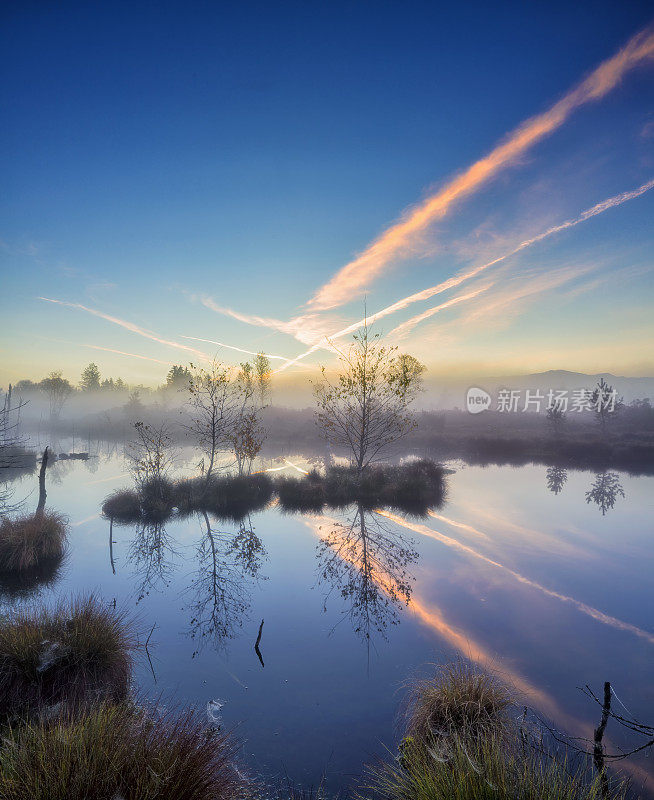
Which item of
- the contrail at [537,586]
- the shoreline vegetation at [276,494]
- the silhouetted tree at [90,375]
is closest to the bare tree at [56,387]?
the silhouetted tree at [90,375]

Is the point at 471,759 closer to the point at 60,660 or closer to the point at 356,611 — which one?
the point at 60,660

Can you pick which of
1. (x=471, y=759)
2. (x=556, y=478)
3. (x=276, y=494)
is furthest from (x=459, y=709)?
(x=556, y=478)

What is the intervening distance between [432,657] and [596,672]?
3082mm

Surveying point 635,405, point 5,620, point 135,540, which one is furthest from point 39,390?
point 635,405

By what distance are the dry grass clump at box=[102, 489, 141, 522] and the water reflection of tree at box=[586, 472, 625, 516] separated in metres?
23.2

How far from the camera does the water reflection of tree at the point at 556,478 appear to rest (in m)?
27.4

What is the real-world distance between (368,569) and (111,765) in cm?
1056

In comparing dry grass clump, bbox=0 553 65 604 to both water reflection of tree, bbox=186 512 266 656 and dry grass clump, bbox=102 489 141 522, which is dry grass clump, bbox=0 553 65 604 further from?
dry grass clump, bbox=102 489 141 522

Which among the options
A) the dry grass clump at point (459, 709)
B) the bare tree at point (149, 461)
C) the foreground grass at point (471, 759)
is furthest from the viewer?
the bare tree at point (149, 461)

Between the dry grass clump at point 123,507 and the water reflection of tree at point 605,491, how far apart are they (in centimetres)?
2324

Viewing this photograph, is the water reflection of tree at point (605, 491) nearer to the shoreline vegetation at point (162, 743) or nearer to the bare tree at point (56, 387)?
the shoreline vegetation at point (162, 743)

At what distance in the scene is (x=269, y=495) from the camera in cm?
2419

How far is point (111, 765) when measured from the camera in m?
3.60

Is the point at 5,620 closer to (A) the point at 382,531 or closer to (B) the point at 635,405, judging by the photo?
(A) the point at 382,531
